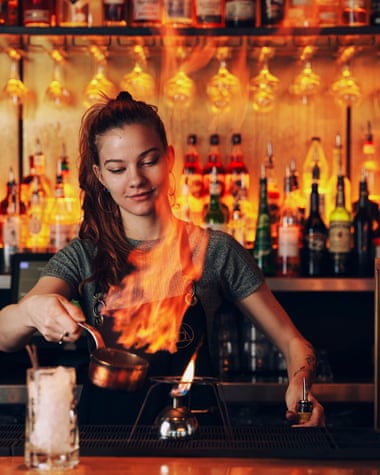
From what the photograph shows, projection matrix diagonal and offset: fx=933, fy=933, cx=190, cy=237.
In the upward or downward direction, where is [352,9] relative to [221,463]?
upward

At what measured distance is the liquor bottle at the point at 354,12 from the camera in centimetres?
303

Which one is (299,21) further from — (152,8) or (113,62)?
(113,62)

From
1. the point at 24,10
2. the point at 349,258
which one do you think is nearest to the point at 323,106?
the point at 349,258

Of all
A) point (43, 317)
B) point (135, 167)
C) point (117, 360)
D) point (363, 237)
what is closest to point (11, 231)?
point (363, 237)

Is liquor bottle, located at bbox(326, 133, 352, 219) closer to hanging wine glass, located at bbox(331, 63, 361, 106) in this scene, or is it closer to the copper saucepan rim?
hanging wine glass, located at bbox(331, 63, 361, 106)

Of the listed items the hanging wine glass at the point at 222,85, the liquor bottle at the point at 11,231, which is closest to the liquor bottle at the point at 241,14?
the hanging wine glass at the point at 222,85

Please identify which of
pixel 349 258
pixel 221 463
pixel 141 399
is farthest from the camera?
pixel 349 258

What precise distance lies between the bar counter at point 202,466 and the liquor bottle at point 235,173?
1.82m

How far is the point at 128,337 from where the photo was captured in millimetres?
2016

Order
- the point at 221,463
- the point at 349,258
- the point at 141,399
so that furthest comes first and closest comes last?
the point at 349,258, the point at 141,399, the point at 221,463

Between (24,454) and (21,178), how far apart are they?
6.69 feet

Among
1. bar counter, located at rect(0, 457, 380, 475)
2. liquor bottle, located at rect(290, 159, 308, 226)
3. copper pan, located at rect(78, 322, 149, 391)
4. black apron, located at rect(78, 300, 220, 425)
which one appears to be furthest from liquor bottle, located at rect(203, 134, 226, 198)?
bar counter, located at rect(0, 457, 380, 475)

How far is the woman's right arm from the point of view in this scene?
1.56 m

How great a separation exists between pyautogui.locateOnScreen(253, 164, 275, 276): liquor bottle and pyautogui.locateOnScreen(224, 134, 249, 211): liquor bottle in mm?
74
